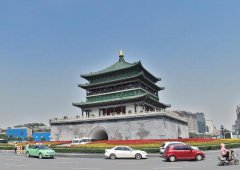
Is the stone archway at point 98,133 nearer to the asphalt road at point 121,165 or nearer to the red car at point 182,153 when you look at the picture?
the asphalt road at point 121,165

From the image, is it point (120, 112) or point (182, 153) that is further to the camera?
point (120, 112)

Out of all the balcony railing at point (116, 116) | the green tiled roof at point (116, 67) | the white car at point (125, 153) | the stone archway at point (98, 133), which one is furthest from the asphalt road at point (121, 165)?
the green tiled roof at point (116, 67)

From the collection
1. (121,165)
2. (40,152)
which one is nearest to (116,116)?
(40,152)

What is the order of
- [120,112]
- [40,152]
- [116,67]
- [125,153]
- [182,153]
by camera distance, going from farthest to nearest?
[116,67]
[120,112]
[40,152]
[125,153]
[182,153]

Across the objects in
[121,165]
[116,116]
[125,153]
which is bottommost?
[121,165]

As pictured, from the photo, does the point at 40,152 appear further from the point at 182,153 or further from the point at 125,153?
the point at 182,153

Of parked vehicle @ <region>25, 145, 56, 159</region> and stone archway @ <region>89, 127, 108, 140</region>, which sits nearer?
parked vehicle @ <region>25, 145, 56, 159</region>

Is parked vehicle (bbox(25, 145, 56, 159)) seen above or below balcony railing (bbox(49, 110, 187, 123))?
below

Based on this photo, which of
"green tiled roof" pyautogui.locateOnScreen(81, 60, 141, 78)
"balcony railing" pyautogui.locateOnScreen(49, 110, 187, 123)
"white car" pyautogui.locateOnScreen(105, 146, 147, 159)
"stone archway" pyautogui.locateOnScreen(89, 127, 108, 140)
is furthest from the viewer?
"green tiled roof" pyautogui.locateOnScreen(81, 60, 141, 78)

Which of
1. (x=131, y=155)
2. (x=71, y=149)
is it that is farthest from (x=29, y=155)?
(x=131, y=155)

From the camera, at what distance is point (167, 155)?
75.4 ft

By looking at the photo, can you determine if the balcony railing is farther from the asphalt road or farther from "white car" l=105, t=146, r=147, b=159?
the asphalt road

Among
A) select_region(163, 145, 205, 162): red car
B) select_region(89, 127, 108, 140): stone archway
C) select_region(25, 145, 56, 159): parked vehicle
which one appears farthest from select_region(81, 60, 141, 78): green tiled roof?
select_region(163, 145, 205, 162): red car

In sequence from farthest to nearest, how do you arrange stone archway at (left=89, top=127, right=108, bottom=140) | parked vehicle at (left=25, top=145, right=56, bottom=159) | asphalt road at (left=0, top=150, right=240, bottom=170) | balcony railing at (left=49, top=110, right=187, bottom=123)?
1. stone archway at (left=89, top=127, right=108, bottom=140)
2. balcony railing at (left=49, top=110, right=187, bottom=123)
3. parked vehicle at (left=25, top=145, right=56, bottom=159)
4. asphalt road at (left=0, top=150, right=240, bottom=170)
